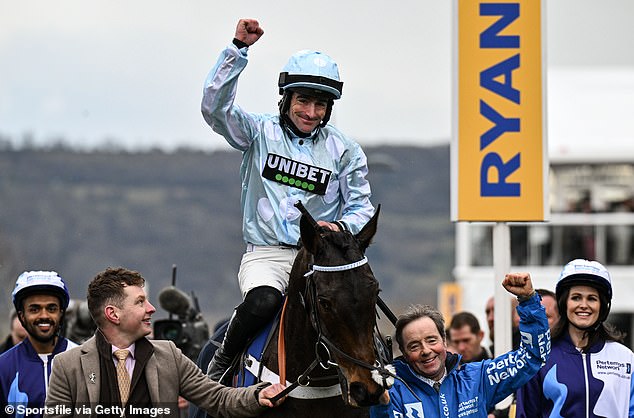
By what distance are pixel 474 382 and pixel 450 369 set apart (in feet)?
0.44

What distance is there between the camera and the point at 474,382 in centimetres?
618

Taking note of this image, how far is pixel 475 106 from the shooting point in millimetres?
8266

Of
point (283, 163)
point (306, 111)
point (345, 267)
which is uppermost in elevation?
point (306, 111)

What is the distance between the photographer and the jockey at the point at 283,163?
6.73 metres

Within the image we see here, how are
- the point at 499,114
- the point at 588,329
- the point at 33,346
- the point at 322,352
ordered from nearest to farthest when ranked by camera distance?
1. the point at 322,352
2. the point at 588,329
3. the point at 33,346
4. the point at 499,114

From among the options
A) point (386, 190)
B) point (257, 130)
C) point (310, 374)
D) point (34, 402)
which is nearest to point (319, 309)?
point (310, 374)

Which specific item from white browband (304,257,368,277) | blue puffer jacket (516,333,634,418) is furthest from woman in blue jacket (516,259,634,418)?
white browband (304,257,368,277)

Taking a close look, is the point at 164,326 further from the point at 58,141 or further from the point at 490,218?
the point at 58,141

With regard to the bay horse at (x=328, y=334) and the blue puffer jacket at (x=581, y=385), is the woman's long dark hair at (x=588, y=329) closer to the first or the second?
the blue puffer jacket at (x=581, y=385)

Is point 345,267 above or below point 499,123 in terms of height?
below

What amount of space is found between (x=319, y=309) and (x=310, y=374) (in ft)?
1.43

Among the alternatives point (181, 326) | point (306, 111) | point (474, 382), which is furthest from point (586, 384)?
point (181, 326)

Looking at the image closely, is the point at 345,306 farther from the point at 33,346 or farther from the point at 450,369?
the point at 33,346

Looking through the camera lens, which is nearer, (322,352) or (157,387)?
(157,387)
